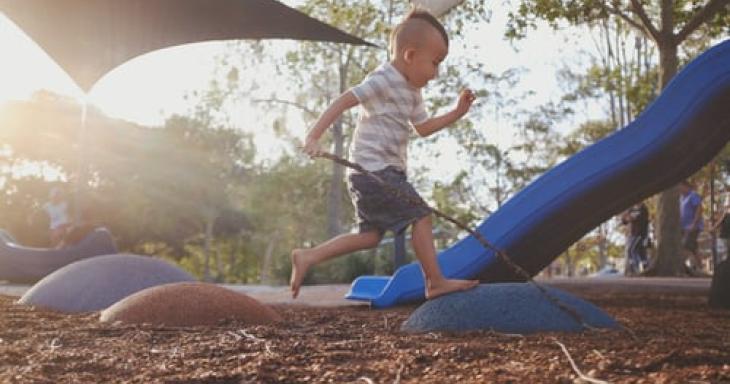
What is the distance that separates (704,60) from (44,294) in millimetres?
5626

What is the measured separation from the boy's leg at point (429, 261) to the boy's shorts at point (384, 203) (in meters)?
0.06

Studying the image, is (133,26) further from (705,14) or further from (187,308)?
(705,14)

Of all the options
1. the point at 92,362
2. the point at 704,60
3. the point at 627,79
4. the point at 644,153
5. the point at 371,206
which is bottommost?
the point at 92,362

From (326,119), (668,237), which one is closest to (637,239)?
(668,237)

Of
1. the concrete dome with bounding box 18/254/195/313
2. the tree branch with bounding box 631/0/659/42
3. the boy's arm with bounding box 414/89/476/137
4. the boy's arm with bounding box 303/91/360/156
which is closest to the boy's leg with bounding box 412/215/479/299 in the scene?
the boy's arm with bounding box 414/89/476/137

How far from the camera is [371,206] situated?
12.9 feet

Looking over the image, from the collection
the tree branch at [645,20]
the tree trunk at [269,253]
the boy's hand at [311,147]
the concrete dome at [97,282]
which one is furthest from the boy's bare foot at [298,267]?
the tree trunk at [269,253]

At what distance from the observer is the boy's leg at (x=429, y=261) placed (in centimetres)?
388

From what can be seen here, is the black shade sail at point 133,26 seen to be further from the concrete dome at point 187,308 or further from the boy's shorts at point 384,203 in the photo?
the boy's shorts at point 384,203

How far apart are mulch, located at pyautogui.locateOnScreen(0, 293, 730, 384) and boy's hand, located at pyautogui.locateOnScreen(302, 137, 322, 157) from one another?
0.84 m

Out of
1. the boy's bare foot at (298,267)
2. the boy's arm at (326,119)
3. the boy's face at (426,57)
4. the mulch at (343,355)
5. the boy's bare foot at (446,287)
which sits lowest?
the mulch at (343,355)

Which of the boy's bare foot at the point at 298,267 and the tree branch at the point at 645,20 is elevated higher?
the tree branch at the point at 645,20

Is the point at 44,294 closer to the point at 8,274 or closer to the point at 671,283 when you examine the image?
the point at 8,274

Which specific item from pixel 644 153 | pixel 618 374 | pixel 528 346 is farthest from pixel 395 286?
pixel 618 374
